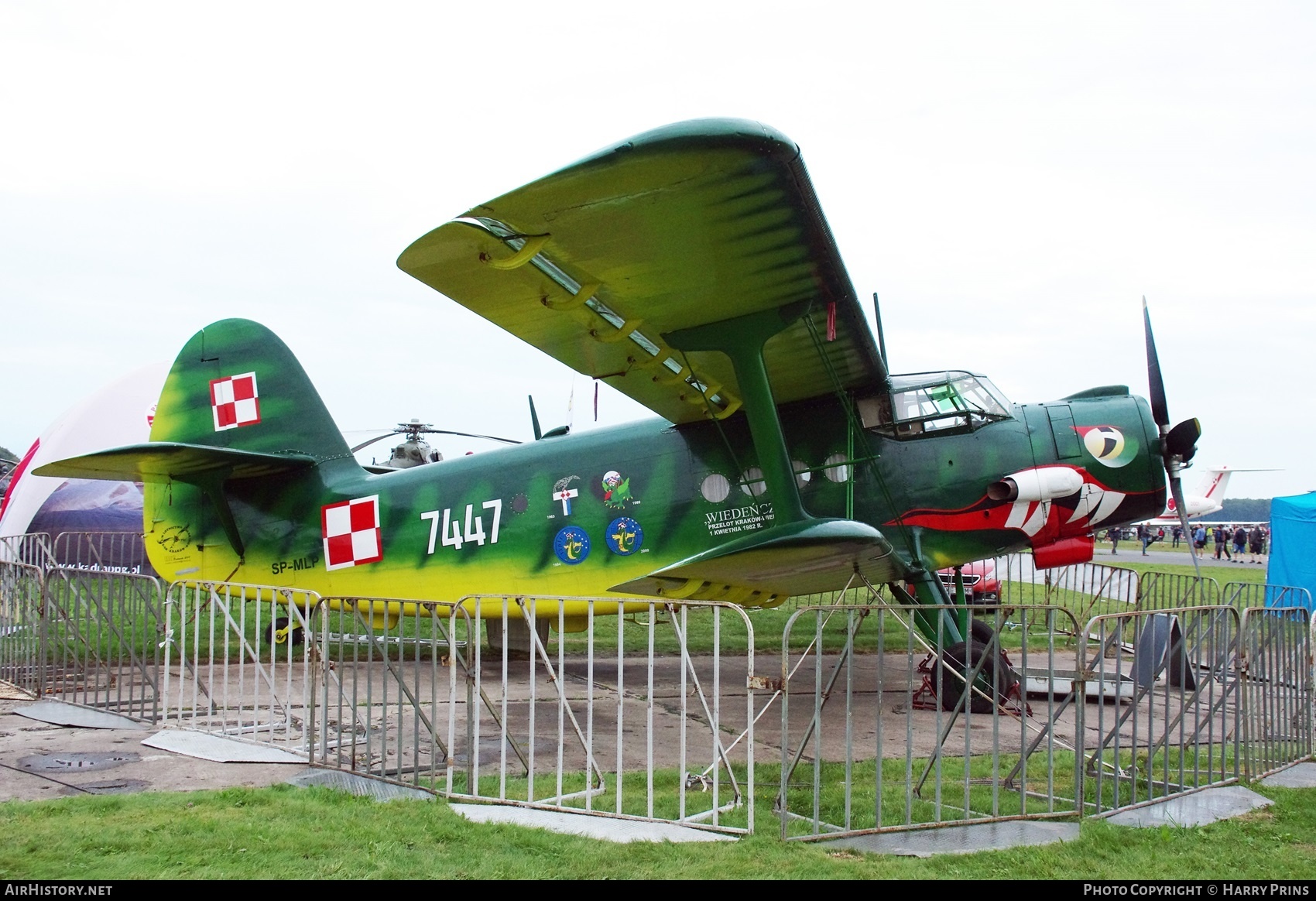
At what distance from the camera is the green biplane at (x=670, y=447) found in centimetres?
572

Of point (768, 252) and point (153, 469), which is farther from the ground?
point (768, 252)

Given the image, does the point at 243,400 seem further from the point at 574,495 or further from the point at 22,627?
the point at 574,495

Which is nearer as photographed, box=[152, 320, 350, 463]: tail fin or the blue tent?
box=[152, 320, 350, 463]: tail fin

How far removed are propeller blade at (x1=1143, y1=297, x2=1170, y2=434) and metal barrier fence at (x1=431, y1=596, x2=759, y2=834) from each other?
14.3 feet

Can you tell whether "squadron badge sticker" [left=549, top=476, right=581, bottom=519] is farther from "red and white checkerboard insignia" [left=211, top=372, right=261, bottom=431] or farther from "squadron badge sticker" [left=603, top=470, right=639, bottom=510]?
"red and white checkerboard insignia" [left=211, top=372, right=261, bottom=431]

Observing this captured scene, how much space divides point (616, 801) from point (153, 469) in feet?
23.0

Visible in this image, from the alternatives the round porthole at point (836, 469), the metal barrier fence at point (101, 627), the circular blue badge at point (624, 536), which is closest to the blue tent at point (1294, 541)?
the round porthole at point (836, 469)

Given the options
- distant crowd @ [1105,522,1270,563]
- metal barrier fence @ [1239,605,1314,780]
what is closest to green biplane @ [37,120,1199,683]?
metal barrier fence @ [1239,605,1314,780]

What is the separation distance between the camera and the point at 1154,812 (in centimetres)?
518

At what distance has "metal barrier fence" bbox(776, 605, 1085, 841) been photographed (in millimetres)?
4742

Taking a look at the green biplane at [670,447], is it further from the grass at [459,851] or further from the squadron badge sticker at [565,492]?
the grass at [459,851]

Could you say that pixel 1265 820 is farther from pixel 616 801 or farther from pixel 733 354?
pixel 733 354
